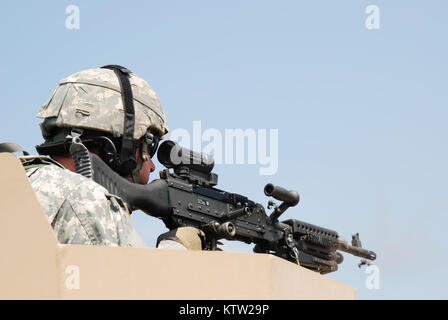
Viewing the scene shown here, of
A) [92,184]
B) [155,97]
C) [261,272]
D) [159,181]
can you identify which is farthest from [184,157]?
[261,272]

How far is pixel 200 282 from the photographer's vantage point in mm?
2717

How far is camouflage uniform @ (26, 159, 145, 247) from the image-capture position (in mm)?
3719

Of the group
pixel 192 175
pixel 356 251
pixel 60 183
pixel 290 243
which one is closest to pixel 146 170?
pixel 60 183

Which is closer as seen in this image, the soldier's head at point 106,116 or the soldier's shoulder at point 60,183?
the soldier's shoulder at point 60,183

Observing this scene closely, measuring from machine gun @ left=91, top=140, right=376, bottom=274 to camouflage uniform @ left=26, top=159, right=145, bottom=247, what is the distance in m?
1.85

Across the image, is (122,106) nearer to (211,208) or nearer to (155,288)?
(155,288)

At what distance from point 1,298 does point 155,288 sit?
49 centimetres

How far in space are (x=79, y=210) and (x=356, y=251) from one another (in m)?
8.10

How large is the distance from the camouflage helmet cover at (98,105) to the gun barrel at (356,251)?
5996 millimetres

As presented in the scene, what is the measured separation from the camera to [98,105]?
5352 millimetres

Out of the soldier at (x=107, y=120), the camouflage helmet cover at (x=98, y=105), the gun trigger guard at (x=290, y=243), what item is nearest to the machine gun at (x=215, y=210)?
the gun trigger guard at (x=290, y=243)

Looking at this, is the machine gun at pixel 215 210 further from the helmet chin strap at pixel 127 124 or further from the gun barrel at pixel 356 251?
the helmet chin strap at pixel 127 124

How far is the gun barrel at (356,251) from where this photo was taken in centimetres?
1121

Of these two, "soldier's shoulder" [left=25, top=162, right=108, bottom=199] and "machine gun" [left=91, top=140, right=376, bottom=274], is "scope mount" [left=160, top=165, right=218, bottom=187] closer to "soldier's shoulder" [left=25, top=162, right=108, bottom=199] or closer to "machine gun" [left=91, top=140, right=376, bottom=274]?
"machine gun" [left=91, top=140, right=376, bottom=274]
